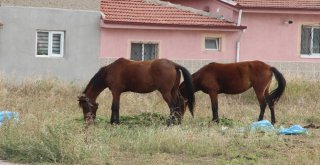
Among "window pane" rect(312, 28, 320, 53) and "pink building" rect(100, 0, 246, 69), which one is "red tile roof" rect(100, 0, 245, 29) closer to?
"pink building" rect(100, 0, 246, 69)

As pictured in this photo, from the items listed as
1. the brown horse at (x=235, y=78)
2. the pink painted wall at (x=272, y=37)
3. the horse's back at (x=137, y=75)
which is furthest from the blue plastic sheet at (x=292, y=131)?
the pink painted wall at (x=272, y=37)

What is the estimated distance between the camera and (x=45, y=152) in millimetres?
12562

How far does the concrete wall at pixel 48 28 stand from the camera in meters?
28.5

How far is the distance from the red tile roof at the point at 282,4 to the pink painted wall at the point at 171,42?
3.90 ft

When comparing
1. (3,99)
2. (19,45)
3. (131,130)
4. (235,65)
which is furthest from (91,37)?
(131,130)

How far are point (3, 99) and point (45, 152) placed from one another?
30.1ft

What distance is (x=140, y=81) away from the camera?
1816cm

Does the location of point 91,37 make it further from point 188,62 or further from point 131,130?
point 131,130

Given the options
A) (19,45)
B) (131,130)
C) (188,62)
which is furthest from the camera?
(188,62)

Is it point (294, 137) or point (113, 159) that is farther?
point (294, 137)

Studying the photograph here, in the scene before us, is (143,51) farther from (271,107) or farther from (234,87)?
(271,107)

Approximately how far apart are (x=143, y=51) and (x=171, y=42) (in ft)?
3.54

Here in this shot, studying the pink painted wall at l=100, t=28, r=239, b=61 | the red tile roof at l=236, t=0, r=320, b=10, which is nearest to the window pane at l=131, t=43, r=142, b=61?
the pink painted wall at l=100, t=28, r=239, b=61

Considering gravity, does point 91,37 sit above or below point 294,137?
above
